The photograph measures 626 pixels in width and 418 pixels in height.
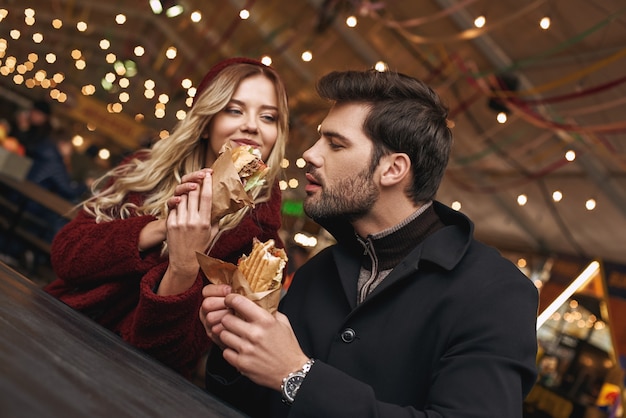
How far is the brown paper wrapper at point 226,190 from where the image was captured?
1.55 m

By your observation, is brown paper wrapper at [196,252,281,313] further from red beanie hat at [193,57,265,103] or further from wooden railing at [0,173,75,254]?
wooden railing at [0,173,75,254]

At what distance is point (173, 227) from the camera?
1.57 metres

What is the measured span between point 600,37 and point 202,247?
205 inches

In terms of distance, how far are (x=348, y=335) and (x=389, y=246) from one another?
0.91 feet

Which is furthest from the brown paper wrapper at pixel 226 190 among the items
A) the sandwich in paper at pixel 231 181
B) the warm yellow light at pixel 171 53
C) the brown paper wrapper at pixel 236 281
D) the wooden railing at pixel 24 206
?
the warm yellow light at pixel 171 53

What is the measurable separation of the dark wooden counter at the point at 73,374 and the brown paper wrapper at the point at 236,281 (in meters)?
0.23

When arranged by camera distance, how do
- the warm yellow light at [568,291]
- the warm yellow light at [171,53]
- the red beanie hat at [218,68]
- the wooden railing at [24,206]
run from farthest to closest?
the warm yellow light at [171,53], the wooden railing at [24,206], the warm yellow light at [568,291], the red beanie hat at [218,68]

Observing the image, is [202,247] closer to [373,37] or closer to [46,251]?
[46,251]

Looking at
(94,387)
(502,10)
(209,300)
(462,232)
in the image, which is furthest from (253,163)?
(502,10)

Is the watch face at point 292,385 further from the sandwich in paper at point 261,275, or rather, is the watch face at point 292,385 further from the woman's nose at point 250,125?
the woman's nose at point 250,125

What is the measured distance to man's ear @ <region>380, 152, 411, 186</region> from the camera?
167 cm

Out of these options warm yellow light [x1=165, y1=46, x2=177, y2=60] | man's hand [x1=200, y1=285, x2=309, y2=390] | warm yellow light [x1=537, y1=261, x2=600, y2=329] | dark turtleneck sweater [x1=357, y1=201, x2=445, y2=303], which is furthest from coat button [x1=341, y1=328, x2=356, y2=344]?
warm yellow light [x1=165, y1=46, x2=177, y2=60]

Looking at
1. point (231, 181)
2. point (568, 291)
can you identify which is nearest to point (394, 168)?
point (231, 181)

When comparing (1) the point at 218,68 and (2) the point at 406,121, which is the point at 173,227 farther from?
(1) the point at 218,68
